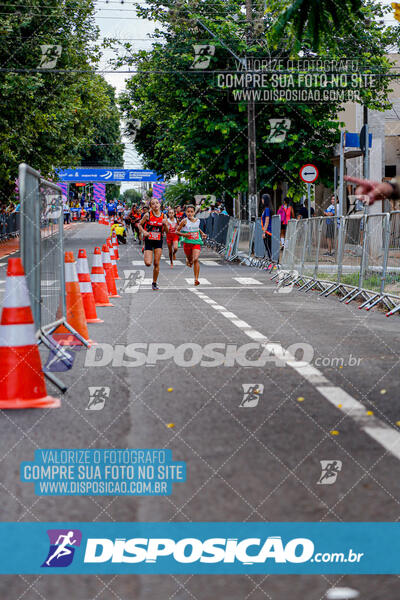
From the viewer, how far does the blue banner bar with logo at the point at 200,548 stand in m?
3.61

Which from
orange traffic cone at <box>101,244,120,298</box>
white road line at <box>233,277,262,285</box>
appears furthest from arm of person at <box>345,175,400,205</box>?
white road line at <box>233,277,262,285</box>

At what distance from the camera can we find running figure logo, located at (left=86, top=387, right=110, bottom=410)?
655 centimetres

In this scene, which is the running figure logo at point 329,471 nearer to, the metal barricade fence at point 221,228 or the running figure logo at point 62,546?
the running figure logo at point 62,546

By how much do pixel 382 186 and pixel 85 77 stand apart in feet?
127

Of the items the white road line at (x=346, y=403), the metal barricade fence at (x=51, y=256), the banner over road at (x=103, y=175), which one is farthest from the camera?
the banner over road at (x=103, y=175)

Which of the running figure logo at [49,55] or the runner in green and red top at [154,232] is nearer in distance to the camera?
the runner in green and red top at [154,232]

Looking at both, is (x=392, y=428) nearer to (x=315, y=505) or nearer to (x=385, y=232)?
(x=315, y=505)

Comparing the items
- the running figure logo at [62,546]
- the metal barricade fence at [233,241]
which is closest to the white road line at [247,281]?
the metal barricade fence at [233,241]

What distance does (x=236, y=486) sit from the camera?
4590mm

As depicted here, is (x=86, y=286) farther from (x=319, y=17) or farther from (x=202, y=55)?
(x=202, y=55)

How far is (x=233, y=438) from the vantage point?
5609mm

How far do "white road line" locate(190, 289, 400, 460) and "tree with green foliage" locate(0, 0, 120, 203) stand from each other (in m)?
26.3

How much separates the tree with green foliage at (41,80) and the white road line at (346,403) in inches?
1035

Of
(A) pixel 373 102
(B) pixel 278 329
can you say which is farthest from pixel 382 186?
(A) pixel 373 102
